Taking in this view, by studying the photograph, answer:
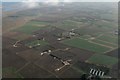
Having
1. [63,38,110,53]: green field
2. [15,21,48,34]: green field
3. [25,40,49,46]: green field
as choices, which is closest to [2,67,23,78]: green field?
[25,40,49,46]: green field

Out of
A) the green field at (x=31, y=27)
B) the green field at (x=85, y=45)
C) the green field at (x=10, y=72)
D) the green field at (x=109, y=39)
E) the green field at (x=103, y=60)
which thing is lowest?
the green field at (x=10, y=72)

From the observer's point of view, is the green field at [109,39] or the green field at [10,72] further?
the green field at [109,39]

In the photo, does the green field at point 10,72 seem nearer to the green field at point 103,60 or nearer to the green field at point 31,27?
the green field at point 103,60

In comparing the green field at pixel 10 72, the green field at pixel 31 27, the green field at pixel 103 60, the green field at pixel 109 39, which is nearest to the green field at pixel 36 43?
the green field at pixel 31 27

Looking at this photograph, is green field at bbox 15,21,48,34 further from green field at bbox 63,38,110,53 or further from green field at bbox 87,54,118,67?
green field at bbox 87,54,118,67

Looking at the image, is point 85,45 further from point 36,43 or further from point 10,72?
point 10,72

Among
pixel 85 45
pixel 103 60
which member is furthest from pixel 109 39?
pixel 103 60
